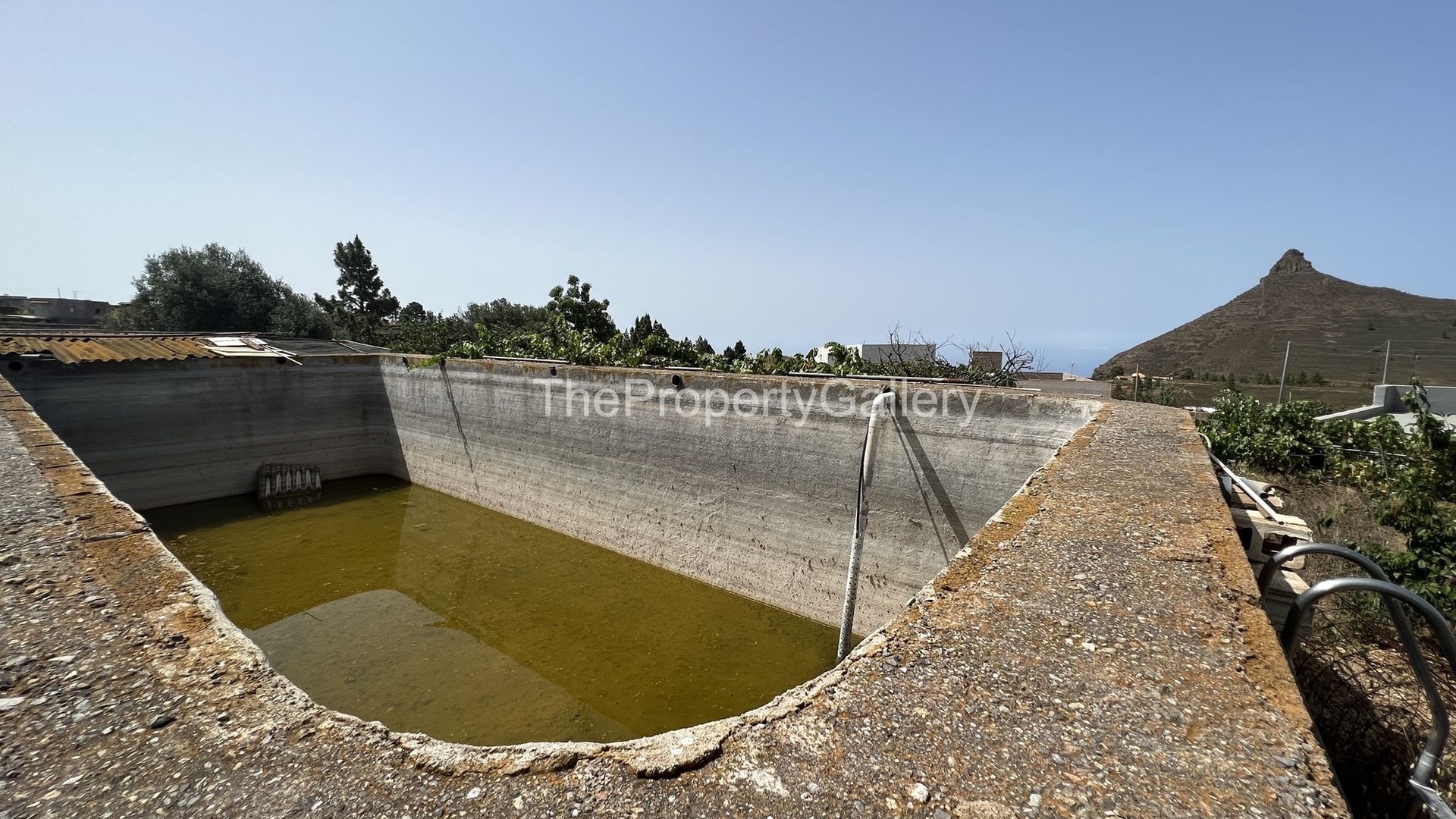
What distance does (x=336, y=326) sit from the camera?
1099 inches

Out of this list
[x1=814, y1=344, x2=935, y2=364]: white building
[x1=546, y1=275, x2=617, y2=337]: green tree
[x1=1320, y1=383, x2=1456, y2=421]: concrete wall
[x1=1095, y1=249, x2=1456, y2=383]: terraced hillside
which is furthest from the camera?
[x1=1095, y1=249, x2=1456, y2=383]: terraced hillside

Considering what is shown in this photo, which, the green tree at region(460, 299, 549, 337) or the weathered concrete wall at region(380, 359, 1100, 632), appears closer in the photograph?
the weathered concrete wall at region(380, 359, 1100, 632)

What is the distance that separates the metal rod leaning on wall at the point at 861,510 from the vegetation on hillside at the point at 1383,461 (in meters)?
3.59

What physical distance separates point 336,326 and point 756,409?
3003 cm

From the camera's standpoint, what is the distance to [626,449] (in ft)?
25.4

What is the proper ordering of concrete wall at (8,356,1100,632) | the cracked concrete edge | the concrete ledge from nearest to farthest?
the concrete ledge, the cracked concrete edge, concrete wall at (8,356,1100,632)

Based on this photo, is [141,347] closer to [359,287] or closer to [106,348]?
[106,348]

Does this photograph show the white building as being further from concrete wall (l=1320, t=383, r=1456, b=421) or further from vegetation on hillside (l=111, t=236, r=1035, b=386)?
concrete wall (l=1320, t=383, r=1456, b=421)

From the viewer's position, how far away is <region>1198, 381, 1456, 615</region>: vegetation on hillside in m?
3.60

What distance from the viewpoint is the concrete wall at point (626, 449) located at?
5.54 meters

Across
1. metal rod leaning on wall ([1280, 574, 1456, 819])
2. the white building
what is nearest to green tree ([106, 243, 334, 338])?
the white building

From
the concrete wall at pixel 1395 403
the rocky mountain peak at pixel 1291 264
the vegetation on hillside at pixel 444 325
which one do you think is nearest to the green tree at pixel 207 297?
the vegetation on hillside at pixel 444 325

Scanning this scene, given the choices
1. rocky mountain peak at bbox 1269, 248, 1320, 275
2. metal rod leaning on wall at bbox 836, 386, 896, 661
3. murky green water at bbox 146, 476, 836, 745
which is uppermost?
rocky mountain peak at bbox 1269, 248, 1320, 275

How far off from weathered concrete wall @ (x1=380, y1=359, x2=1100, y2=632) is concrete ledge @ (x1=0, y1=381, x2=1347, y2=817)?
344 cm
